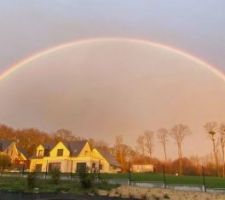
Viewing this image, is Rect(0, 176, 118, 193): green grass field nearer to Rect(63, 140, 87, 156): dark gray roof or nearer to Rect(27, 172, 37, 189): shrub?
Rect(27, 172, 37, 189): shrub

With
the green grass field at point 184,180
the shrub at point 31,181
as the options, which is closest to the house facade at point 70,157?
the green grass field at point 184,180

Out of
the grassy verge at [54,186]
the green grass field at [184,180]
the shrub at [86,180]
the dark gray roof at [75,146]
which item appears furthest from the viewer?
the dark gray roof at [75,146]

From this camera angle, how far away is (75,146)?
5878 centimetres

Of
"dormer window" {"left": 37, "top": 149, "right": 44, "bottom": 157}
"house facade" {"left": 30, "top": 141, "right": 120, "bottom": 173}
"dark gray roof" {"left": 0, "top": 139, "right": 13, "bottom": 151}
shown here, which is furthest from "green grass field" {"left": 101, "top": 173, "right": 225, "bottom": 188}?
"dark gray roof" {"left": 0, "top": 139, "right": 13, "bottom": 151}

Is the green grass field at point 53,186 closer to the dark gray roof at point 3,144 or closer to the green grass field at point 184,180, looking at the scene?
the green grass field at point 184,180

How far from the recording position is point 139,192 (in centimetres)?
2377

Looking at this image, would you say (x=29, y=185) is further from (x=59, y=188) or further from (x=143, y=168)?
(x=143, y=168)

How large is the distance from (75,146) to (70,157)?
10.1ft

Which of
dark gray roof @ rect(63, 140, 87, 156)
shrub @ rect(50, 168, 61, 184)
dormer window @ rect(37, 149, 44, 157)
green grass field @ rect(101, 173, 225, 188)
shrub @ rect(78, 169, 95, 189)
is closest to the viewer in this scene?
shrub @ rect(78, 169, 95, 189)

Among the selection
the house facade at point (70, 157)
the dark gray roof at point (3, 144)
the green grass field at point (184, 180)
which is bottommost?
the green grass field at point (184, 180)

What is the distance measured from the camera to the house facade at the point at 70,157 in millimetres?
55362

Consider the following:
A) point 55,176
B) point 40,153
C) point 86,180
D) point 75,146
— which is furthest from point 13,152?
point 86,180

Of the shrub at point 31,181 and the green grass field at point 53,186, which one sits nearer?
the green grass field at point 53,186

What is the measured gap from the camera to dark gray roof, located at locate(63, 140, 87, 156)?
57.2 m
